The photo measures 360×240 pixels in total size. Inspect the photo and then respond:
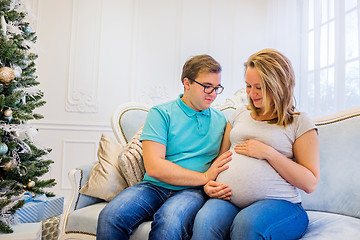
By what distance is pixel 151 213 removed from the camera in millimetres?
1432

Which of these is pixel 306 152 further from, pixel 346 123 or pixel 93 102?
pixel 93 102

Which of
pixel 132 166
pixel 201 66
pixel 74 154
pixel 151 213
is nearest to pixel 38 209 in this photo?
pixel 132 166

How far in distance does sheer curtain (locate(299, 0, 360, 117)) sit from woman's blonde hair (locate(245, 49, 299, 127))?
136 centimetres

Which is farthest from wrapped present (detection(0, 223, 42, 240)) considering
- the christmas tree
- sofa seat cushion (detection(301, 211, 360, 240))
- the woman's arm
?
sofa seat cushion (detection(301, 211, 360, 240))

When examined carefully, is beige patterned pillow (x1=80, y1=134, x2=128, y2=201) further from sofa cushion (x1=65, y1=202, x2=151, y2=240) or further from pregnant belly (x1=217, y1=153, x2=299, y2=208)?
pregnant belly (x1=217, y1=153, x2=299, y2=208)

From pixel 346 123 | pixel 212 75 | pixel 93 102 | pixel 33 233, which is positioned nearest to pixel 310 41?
pixel 346 123

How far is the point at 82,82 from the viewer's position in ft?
12.0

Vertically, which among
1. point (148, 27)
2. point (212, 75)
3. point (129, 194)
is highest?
point (148, 27)

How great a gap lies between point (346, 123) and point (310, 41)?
1.67 metres

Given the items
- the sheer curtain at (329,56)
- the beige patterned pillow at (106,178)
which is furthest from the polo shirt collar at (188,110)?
the sheer curtain at (329,56)

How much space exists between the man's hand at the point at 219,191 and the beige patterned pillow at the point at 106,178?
1.70 feet

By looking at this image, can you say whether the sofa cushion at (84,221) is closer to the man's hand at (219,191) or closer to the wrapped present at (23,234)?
the wrapped present at (23,234)

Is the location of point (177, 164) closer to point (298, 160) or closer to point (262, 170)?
point (262, 170)

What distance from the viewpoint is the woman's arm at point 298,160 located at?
4.26 feet
